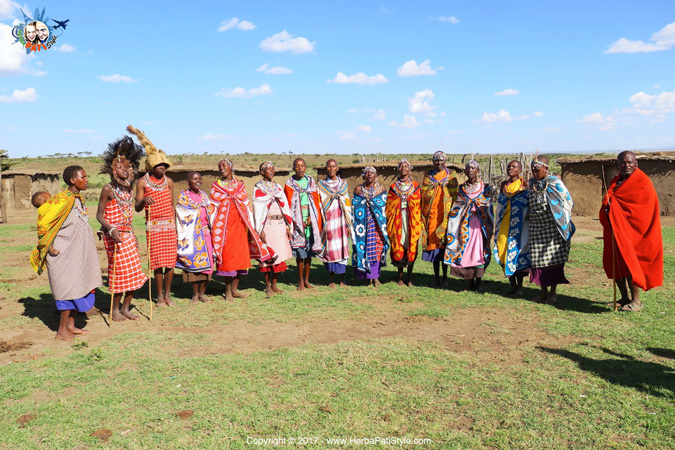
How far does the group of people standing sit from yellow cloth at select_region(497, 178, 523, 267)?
0.6 inches

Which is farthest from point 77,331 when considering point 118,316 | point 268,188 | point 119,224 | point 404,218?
point 404,218

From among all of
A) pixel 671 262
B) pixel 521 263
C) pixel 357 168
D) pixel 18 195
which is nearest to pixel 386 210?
pixel 521 263

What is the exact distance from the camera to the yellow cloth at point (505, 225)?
724 cm

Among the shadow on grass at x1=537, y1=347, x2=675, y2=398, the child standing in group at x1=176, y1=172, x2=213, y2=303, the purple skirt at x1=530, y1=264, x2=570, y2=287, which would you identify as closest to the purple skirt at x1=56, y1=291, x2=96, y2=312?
the child standing in group at x1=176, y1=172, x2=213, y2=303

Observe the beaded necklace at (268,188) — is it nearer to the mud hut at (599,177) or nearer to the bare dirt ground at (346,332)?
the bare dirt ground at (346,332)

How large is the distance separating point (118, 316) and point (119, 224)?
1.24m

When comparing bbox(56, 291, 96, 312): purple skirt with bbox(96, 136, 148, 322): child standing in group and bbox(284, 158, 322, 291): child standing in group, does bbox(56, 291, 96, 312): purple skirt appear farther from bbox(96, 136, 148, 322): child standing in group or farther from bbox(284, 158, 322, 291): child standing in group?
bbox(284, 158, 322, 291): child standing in group

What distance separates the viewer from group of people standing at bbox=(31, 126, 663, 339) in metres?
5.77

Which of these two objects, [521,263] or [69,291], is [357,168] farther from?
[69,291]

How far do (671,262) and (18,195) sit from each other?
26.7 meters

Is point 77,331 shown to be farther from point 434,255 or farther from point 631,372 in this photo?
point 631,372

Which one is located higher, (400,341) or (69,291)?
(69,291)

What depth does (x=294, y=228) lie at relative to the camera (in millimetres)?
7945

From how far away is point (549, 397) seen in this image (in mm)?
4035
